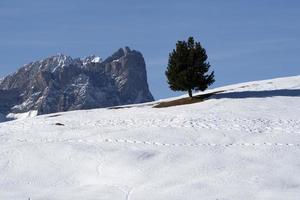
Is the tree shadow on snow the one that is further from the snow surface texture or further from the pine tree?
the snow surface texture

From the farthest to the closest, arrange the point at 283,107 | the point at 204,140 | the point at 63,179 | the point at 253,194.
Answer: the point at 283,107
the point at 204,140
the point at 63,179
the point at 253,194

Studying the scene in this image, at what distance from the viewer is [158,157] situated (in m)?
29.1

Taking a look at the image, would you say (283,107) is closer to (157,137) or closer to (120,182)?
(157,137)

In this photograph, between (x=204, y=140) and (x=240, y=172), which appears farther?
(x=204, y=140)

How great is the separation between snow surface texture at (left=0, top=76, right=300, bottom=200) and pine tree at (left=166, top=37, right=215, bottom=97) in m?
12.0

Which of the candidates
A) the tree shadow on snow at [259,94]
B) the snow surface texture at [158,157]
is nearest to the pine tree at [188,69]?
the tree shadow on snow at [259,94]

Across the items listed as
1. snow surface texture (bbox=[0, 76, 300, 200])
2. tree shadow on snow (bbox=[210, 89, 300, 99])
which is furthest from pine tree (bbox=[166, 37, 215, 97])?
snow surface texture (bbox=[0, 76, 300, 200])

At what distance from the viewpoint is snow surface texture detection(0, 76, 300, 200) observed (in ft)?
77.5

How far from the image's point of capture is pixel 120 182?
2516cm

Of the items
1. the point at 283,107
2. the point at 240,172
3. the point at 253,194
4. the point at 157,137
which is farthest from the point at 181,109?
the point at 253,194

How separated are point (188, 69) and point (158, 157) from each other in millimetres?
29170

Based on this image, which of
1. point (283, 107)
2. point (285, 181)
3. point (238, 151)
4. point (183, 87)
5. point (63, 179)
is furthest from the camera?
point (183, 87)

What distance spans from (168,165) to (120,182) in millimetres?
3275

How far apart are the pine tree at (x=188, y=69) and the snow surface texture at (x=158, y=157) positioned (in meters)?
12.0
